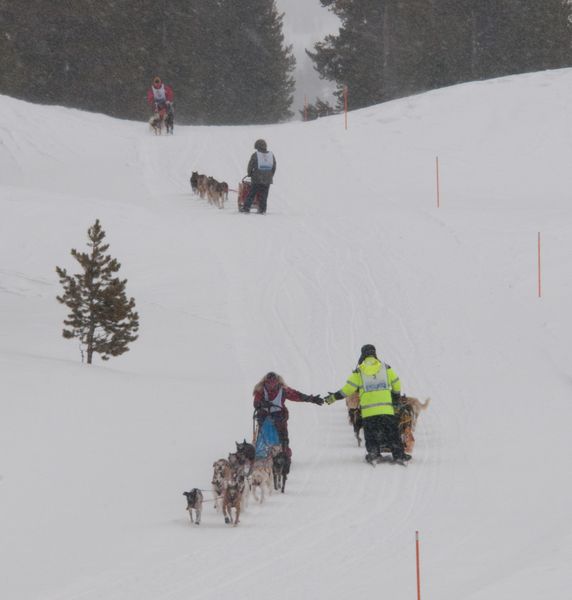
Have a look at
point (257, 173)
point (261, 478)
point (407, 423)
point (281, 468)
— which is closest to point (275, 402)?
point (281, 468)

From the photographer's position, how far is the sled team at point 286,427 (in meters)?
11.6

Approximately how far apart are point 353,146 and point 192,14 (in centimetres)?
2342

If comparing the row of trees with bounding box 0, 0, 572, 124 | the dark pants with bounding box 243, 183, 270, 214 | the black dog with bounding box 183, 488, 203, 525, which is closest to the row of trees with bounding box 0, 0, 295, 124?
the row of trees with bounding box 0, 0, 572, 124

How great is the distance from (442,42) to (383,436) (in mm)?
41742

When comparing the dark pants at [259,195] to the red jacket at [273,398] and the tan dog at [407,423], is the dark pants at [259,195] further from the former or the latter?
the red jacket at [273,398]

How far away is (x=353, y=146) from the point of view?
113 ft

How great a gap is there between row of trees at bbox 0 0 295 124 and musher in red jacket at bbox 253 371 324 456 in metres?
39.4

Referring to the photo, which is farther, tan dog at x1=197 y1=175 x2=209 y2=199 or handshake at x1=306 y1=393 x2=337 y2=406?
tan dog at x1=197 y1=175 x2=209 y2=199

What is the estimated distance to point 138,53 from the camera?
53.8 metres

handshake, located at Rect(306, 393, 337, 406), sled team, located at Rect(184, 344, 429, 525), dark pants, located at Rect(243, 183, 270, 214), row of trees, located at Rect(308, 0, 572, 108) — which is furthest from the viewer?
row of trees, located at Rect(308, 0, 572, 108)

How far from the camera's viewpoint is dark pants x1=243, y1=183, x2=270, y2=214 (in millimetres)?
26891

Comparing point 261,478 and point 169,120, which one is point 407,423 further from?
point 169,120

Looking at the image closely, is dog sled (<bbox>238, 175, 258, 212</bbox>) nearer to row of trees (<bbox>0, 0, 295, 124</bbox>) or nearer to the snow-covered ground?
the snow-covered ground

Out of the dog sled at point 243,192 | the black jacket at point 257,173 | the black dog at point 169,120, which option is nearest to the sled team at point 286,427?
the black jacket at point 257,173
